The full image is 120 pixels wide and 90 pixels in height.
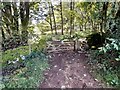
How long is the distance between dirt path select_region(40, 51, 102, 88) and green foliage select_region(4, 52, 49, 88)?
0.11 meters

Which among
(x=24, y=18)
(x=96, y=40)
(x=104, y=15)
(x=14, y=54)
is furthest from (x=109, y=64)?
(x=24, y=18)

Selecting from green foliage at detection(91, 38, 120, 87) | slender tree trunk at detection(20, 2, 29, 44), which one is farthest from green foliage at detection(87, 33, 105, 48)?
slender tree trunk at detection(20, 2, 29, 44)

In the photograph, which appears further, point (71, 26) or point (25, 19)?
point (71, 26)

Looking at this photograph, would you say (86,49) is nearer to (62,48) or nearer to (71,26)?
(62,48)

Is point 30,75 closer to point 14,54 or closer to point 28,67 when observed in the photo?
point 28,67

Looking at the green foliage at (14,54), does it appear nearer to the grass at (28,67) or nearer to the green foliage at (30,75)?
the grass at (28,67)

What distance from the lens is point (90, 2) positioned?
4457 mm

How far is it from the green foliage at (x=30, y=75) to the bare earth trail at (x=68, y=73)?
0.36 ft

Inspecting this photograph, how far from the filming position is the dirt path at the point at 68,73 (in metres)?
2.93

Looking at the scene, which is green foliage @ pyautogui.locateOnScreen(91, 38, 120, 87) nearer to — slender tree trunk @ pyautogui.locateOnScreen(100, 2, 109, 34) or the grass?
slender tree trunk @ pyautogui.locateOnScreen(100, 2, 109, 34)

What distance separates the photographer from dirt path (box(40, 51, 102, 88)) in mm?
2932

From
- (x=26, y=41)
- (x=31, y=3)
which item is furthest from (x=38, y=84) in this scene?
(x=31, y=3)

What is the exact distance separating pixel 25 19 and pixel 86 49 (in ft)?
5.86

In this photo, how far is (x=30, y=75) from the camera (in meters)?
2.99
